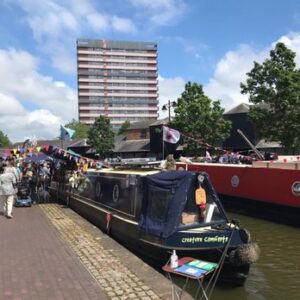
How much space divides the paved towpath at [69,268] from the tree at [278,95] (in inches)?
755

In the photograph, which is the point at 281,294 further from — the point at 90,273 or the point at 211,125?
the point at 211,125

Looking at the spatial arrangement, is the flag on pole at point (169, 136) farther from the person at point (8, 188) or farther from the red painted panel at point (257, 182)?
the person at point (8, 188)

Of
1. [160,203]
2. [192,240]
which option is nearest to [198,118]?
[160,203]

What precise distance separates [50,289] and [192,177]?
143 inches

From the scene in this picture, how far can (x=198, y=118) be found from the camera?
141ft

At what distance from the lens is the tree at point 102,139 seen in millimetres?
75438

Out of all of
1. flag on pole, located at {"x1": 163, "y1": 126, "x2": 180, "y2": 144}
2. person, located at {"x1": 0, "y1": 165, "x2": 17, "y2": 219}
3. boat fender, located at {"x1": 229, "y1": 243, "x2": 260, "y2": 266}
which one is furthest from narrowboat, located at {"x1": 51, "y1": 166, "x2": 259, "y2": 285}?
flag on pole, located at {"x1": 163, "y1": 126, "x2": 180, "y2": 144}

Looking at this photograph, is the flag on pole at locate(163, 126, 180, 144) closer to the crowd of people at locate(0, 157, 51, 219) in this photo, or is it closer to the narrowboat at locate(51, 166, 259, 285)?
the crowd of people at locate(0, 157, 51, 219)

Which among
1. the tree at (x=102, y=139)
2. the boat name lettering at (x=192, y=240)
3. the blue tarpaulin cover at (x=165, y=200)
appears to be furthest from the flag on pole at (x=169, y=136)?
the tree at (x=102, y=139)

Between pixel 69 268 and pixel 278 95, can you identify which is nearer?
pixel 69 268

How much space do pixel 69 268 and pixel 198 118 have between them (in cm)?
3573

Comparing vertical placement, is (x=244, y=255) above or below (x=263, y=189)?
below

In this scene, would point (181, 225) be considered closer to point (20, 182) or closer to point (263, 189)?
point (263, 189)

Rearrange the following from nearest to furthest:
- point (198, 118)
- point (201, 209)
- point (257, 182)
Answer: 1. point (201, 209)
2. point (257, 182)
3. point (198, 118)
